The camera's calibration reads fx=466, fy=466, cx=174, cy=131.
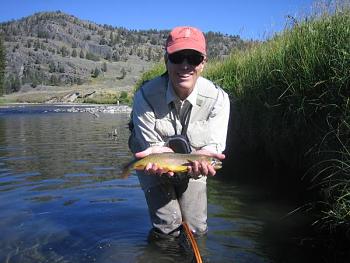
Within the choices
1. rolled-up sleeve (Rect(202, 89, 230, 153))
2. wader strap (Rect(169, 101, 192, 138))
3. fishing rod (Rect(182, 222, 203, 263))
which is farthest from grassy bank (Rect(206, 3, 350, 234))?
wader strap (Rect(169, 101, 192, 138))

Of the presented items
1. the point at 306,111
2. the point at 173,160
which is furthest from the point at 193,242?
the point at 306,111

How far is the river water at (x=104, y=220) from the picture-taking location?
17.8 feet

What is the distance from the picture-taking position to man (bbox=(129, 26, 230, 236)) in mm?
4648

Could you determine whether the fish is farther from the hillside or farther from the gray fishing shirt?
the hillside

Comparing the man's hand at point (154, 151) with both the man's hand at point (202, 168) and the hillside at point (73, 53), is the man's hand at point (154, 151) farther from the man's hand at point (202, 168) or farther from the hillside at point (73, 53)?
the hillside at point (73, 53)

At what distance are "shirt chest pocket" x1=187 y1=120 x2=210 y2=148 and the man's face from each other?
1.33ft

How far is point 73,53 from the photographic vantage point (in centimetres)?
13112

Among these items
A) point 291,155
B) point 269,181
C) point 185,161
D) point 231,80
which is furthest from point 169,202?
point 231,80

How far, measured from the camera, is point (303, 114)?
6391mm

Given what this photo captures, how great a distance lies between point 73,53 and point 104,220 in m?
129

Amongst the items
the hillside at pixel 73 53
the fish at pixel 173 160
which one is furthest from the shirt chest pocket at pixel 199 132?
the hillside at pixel 73 53

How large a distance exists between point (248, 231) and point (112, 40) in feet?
533

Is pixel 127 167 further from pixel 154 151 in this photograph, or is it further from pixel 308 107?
pixel 308 107

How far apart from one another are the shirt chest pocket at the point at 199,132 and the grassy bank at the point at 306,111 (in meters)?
1.36
